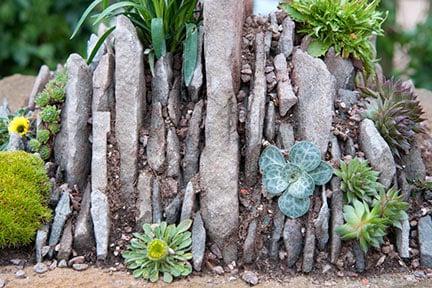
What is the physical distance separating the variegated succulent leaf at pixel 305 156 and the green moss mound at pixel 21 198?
1.37 metres

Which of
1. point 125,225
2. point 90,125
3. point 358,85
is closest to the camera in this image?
point 125,225

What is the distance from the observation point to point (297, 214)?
3.60 metres

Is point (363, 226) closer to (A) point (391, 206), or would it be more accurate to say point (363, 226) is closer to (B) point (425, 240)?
(A) point (391, 206)

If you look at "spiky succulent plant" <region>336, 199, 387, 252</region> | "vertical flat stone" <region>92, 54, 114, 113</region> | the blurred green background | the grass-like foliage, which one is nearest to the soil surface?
"spiky succulent plant" <region>336, 199, 387, 252</region>

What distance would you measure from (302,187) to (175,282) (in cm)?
83

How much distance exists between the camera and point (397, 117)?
3916mm

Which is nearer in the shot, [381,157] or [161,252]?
[161,252]

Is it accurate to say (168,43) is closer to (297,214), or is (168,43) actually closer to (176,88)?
(176,88)

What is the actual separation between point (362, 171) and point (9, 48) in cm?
469

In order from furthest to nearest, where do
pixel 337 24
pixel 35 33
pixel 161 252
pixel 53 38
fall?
1. pixel 53 38
2. pixel 35 33
3. pixel 337 24
4. pixel 161 252

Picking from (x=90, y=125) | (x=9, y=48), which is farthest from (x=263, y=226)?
(x=9, y=48)

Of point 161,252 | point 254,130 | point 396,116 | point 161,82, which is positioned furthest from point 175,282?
point 396,116

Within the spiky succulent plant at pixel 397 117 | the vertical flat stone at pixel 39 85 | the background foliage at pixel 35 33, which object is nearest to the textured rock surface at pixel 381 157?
the spiky succulent plant at pixel 397 117

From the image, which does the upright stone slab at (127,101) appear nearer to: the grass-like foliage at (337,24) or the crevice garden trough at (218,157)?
the crevice garden trough at (218,157)
